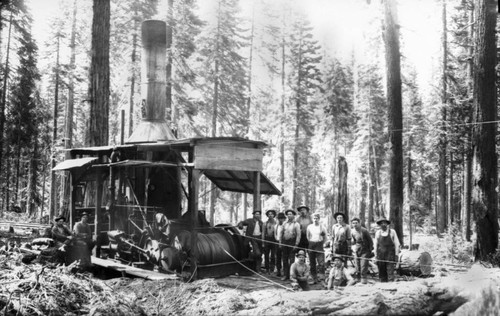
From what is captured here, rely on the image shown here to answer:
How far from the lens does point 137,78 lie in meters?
24.8

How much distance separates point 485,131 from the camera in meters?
11.5

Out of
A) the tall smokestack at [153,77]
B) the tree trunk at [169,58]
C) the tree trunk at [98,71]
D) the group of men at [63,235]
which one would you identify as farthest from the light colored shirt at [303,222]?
the tree trunk at [169,58]

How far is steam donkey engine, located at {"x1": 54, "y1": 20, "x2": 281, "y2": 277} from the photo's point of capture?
35.2 feet

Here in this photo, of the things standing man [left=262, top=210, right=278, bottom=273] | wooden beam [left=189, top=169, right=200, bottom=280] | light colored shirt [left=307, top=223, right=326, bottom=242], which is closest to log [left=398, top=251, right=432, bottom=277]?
light colored shirt [left=307, top=223, right=326, bottom=242]

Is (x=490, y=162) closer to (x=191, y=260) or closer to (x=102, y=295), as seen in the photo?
(x=191, y=260)

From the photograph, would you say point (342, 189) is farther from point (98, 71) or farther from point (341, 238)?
point (98, 71)

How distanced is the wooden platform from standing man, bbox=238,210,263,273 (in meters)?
2.90

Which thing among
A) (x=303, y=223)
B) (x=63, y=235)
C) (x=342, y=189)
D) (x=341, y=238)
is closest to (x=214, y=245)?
(x=303, y=223)

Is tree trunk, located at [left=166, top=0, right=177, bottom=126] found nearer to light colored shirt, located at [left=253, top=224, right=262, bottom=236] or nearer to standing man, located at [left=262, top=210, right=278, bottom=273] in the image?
light colored shirt, located at [left=253, top=224, right=262, bottom=236]

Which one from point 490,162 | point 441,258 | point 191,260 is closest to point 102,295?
point 191,260

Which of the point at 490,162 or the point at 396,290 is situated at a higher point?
the point at 490,162

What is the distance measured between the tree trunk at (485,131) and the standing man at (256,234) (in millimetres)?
5795

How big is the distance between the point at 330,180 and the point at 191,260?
2738cm

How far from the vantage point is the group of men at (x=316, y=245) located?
9.52 metres
